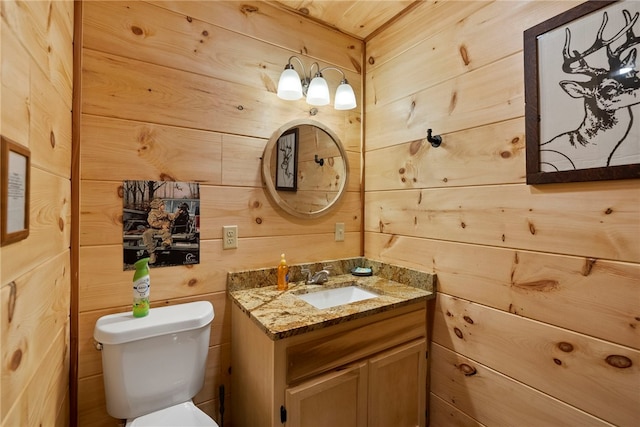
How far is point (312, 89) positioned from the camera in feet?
5.32

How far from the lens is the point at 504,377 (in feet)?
4.10

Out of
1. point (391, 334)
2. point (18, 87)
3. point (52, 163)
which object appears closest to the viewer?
point (18, 87)

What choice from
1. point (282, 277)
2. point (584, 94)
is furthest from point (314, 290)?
point (584, 94)

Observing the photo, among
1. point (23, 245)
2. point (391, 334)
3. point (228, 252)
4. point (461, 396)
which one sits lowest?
point (461, 396)

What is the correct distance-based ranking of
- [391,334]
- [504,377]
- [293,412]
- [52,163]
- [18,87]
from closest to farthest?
[18,87], [52,163], [293,412], [504,377], [391,334]

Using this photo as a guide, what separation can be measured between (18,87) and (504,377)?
1.79 metres

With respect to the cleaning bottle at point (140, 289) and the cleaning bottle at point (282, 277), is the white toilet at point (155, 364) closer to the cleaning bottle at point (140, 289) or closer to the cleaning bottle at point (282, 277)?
the cleaning bottle at point (140, 289)

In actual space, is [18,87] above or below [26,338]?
above

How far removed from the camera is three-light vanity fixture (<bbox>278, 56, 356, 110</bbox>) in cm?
153

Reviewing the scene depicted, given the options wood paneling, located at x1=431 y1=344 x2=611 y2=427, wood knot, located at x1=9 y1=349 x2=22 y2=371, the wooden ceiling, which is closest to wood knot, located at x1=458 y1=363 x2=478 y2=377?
wood paneling, located at x1=431 y1=344 x2=611 y2=427

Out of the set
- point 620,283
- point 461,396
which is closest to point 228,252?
A: point 461,396

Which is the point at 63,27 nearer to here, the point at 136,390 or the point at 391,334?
the point at 136,390

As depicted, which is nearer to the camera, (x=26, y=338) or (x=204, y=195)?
(x=26, y=338)

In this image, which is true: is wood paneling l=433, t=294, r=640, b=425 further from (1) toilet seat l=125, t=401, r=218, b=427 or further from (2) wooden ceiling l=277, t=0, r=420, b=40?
(2) wooden ceiling l=277, t=0, r=420, b=40
